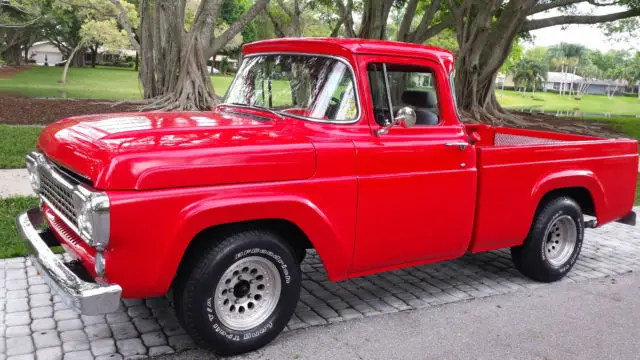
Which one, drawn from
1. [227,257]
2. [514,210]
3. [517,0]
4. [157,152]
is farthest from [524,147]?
[517,0]

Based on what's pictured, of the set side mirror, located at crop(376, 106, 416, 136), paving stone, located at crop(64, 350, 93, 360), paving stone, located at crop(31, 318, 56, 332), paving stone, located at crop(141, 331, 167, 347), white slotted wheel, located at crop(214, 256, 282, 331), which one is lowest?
paving stone, located at crop(64, 350, 93, 360)

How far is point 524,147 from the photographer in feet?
16.5

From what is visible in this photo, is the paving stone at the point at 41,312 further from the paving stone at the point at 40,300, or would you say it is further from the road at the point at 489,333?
the road at the point at 489,333

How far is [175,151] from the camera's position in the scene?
340 centimetres

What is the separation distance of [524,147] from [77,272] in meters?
3.62

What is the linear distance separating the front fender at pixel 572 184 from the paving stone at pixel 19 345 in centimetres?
404

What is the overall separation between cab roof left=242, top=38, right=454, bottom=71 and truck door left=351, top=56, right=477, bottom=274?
0.22ft

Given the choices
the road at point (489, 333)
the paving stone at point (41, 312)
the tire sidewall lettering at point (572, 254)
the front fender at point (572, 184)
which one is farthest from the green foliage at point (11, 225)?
the tire sidewall lettering at point (572, 254)

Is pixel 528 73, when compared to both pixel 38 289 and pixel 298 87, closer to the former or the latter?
pixel 298 87

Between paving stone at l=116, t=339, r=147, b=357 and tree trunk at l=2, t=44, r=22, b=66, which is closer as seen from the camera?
paving stone at l=116, t=339, r=147, b=357

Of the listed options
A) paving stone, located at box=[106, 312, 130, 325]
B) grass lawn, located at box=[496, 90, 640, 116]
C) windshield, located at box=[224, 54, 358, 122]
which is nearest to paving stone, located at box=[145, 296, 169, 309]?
paving stone, located at box=[106, 312, 130, 325]

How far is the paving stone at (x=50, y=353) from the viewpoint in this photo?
3.62 metres

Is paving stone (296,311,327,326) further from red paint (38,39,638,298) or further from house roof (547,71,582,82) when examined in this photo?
house roof (547,71,582,82)

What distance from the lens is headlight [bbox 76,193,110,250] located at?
10.2 ft
